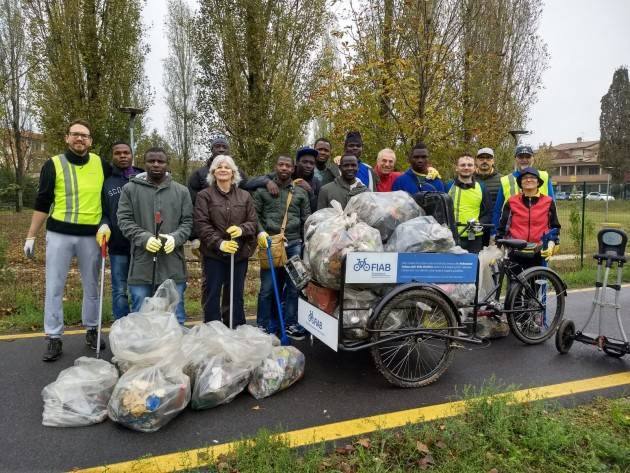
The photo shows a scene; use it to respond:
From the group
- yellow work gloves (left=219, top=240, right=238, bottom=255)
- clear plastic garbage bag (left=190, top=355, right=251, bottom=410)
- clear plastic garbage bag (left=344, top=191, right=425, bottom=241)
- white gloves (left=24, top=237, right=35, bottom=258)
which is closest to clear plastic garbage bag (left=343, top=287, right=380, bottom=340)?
clear plastic garbage bag (left=344, top=191, right=425, bottom=241)

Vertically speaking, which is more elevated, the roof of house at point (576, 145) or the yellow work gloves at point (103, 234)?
the roof of house at point (576, 145)

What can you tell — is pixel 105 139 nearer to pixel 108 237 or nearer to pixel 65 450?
pixel 108 237

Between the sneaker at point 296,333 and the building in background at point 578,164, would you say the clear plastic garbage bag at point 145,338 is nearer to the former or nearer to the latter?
the sneaker at point 296,333

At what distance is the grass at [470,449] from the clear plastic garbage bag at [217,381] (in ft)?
2.05

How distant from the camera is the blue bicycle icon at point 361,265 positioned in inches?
140

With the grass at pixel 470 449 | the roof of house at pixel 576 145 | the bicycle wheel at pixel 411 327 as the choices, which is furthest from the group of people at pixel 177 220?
the roof of house at pixel 576 145

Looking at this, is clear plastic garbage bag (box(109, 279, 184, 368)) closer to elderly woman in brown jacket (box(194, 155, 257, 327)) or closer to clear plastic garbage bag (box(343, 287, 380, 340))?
elderly woman in brown jacket (box(194, 155, 257, 327))

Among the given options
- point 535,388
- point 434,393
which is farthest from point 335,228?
point 535,388

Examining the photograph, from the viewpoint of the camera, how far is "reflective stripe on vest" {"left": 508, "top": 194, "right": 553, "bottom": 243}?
5.12 meters

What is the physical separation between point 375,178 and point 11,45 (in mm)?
24141

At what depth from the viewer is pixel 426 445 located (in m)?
2.85

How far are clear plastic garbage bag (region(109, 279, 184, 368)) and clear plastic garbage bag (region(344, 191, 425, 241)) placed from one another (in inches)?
71.5

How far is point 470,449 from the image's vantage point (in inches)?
110

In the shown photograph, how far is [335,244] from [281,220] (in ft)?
4.54
